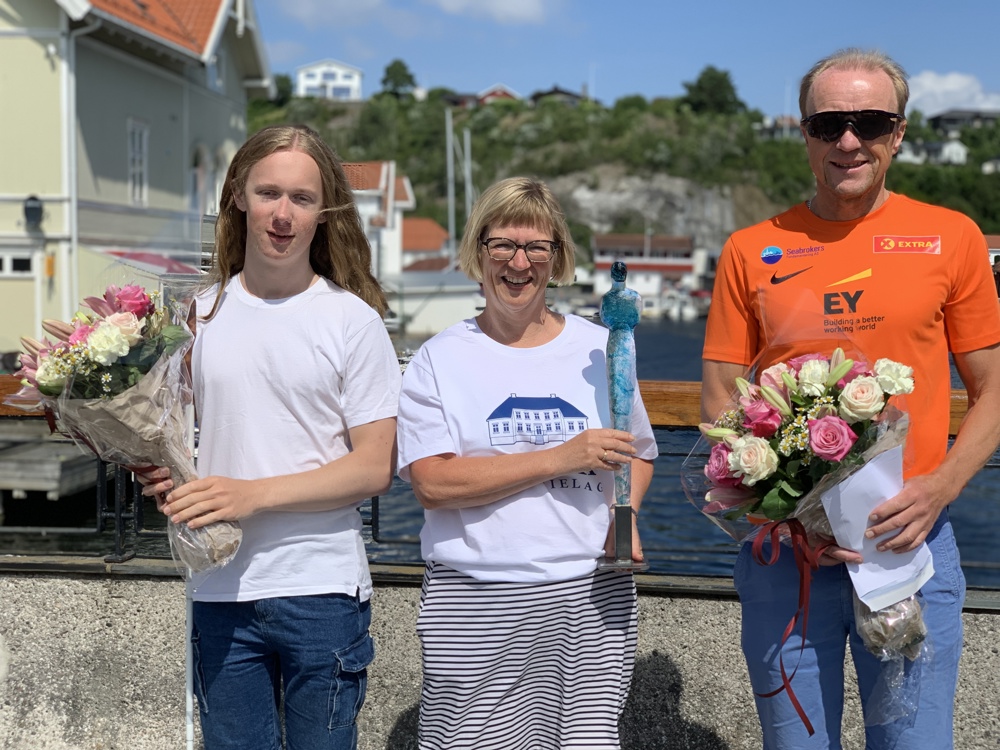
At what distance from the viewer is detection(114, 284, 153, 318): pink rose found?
94.2 inches

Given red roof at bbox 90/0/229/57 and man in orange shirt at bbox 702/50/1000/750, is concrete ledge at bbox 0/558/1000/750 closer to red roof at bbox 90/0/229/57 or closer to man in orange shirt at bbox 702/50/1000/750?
man in orange shirt at bbox 702/50/1000/750

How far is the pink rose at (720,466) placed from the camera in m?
2.24

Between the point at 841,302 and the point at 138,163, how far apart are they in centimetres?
2225

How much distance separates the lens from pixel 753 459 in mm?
2141

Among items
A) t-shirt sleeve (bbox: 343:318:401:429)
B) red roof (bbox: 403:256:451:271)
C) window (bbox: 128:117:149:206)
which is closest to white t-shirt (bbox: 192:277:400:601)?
t-shirt sleeve (bbox: 343:318:401:429)

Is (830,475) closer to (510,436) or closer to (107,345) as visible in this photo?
(510,436)

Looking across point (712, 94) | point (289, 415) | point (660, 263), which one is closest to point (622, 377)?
point (289, 415)

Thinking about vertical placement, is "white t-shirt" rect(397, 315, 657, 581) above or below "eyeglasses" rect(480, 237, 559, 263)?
below

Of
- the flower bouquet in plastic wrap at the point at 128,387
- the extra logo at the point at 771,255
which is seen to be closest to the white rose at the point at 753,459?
the extra logo at the point at 771,255

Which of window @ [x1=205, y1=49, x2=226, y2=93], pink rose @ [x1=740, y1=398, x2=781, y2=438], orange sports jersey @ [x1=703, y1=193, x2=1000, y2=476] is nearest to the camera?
pink rose @ [x1=740, y1=398, x2=781, y2=438]

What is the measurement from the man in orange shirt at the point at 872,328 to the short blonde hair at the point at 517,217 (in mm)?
455

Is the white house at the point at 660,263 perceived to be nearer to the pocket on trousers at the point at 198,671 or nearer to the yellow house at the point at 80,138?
the yellow house at the point at 80,138

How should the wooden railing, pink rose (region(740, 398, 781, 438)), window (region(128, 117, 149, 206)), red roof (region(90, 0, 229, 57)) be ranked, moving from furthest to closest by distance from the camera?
window (region(128, 117, 149, 206))
red roof (region(90, 0, 229, 57))
the wooden railing
pink rose (region(740, 398, 781, 438))

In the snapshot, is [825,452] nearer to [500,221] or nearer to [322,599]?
[500,221]
